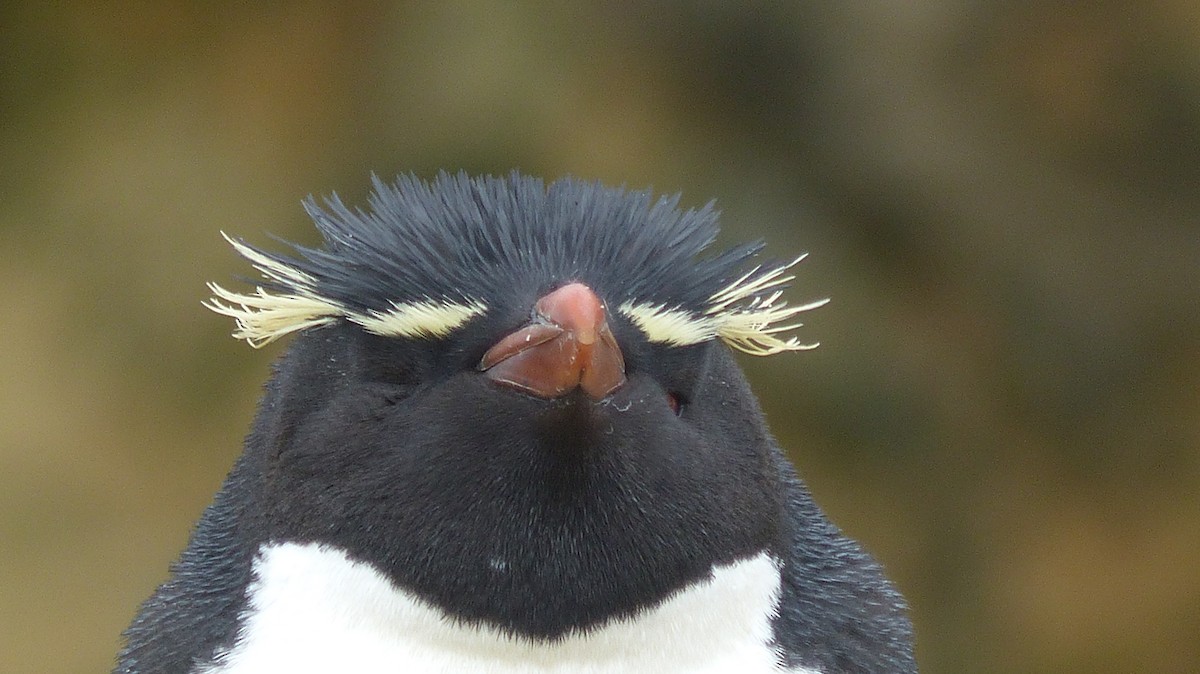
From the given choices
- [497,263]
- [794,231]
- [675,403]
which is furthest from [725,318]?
[794,231]

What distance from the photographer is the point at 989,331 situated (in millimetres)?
3465

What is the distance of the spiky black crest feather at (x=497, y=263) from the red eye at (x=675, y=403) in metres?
0.07

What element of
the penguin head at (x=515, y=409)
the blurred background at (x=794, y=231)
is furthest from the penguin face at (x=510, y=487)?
the blurred background at (x=794, y=231)

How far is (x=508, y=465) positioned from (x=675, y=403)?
0.79ft

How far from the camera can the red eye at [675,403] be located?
4.74ft

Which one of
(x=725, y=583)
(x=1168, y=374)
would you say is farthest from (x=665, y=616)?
(x=1168, y=374)

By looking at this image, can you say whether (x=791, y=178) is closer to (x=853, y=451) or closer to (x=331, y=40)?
(x=853, y=451)

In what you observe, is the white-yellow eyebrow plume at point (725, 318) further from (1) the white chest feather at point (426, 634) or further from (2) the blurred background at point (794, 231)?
(2) the blurred background at point (794, 231)

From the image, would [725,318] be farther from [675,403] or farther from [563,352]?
[563,352]

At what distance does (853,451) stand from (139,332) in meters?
2.05

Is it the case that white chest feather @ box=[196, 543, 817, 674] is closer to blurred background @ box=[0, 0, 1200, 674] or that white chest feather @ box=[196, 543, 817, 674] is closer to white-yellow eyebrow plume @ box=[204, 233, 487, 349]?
white-yellow eyebrow plume @ box=[204, 233, 487, 349]

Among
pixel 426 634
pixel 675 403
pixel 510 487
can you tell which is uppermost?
pixel 675 403

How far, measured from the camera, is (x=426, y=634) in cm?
137

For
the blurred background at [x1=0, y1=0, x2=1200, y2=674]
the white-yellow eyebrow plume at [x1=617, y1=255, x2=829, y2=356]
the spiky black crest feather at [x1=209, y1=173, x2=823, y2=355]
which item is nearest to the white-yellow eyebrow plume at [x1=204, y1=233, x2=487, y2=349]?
the spiky black crest feather at [x1=209, y1=173, x2=823, y2=355]
